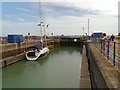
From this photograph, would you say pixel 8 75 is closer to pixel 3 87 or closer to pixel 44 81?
pixel 3 87

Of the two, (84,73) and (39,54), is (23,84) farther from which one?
(39,54)

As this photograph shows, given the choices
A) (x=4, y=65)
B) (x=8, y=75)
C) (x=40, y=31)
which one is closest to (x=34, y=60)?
(x=4, y=65)

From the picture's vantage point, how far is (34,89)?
716 cm

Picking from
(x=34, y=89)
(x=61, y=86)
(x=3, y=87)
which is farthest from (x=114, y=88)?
(x=3, y=87)

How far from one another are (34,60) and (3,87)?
7333 millimetres

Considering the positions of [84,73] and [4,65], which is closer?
[84,73]

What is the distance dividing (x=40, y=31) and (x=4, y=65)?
375 inches

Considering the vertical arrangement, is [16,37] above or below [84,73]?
above

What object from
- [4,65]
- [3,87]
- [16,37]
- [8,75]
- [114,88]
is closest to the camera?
[114,88]

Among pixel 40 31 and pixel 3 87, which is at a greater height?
pixel 40 31

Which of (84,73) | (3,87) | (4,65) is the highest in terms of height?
(84,73)

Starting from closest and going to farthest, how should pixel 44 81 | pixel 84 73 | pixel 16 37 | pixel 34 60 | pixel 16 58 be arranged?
pixel 84 73 < pixel 44 81 < pixel 16 58 < pixel 34 60 < pixel 16 37

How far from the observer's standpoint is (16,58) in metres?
13.6

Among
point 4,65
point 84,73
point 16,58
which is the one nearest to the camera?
point 84,73
